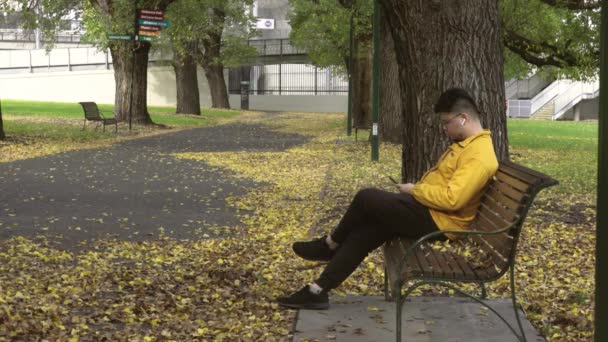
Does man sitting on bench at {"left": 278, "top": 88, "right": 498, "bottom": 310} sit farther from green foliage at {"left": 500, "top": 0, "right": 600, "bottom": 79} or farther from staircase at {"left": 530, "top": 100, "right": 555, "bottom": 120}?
staircase at {"left": 530, "top": 100, "right": 555, "bottom": 120}

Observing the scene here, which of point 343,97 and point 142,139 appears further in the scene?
point 343,97

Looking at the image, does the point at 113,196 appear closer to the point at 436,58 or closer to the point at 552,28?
the point at 436,58

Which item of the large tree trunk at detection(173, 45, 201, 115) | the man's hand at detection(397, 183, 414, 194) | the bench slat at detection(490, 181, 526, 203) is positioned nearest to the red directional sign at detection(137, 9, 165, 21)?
the large tree trunk at detection(173, 45, 201, 115)

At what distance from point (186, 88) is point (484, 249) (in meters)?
39.9

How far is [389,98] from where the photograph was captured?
906 inches

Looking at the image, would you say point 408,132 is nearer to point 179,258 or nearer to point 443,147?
point 443,147

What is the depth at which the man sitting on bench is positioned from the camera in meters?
5.21

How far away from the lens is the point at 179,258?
7.87m

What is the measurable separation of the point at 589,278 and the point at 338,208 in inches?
167

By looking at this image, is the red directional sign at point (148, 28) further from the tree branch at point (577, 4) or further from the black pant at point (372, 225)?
the black pant at point (372, 225)

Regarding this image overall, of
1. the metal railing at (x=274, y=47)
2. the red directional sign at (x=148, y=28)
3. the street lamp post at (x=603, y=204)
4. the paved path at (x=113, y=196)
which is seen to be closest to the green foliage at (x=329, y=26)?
the red directional sign at (x=148, y=28)

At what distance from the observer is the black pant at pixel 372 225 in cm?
545

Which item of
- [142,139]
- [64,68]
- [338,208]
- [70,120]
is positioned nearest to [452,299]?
[338,208]

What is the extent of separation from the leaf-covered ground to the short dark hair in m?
1.31
